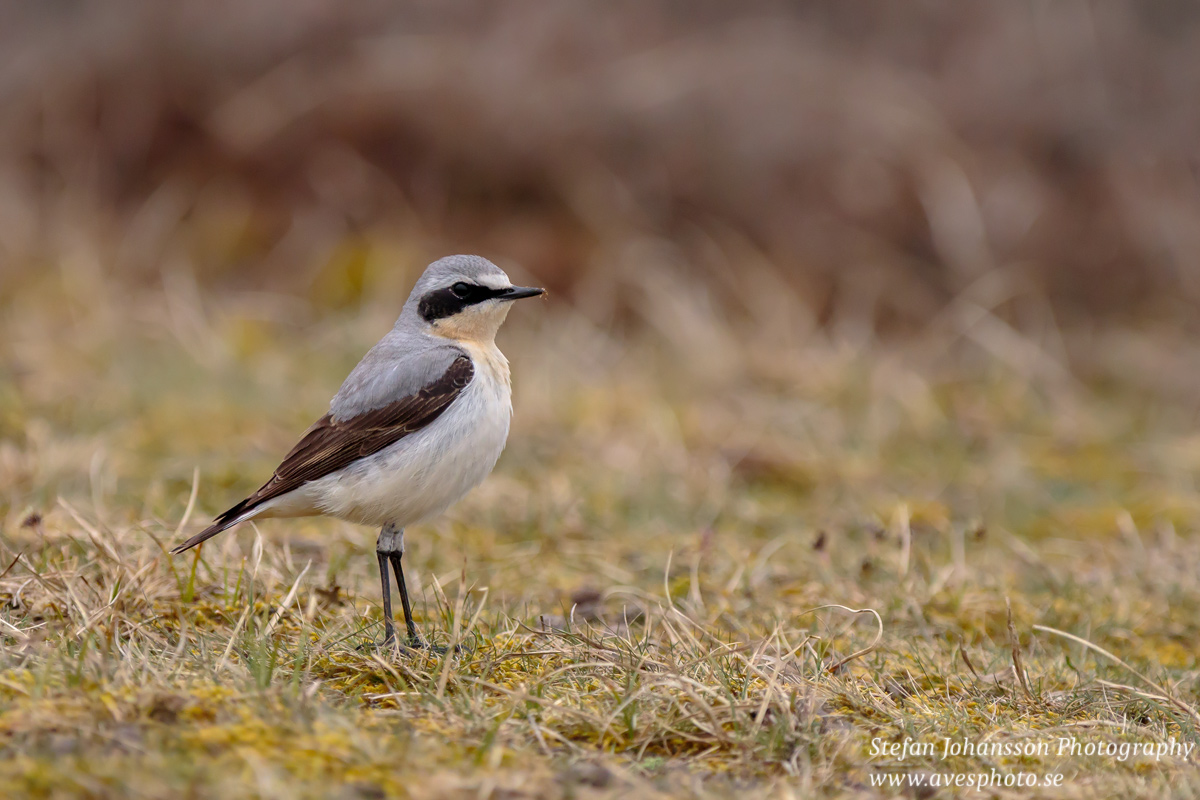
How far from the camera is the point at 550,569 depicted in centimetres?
641

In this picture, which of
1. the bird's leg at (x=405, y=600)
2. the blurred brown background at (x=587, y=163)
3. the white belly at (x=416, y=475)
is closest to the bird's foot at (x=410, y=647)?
the bird's leg at (x=405, y=600)

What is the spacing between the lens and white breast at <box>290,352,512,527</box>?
4668 millimetres

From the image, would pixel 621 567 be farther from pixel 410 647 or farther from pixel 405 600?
pixel 410 647

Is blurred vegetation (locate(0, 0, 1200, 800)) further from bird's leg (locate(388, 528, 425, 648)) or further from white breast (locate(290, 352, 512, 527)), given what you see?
white breast (locate(290, 352, 512, 527))

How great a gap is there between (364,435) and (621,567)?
218 cm

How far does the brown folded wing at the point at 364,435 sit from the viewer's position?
474 cm

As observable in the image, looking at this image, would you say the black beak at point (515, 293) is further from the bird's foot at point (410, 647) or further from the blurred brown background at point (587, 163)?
the blurred brown background at point (587, 163)

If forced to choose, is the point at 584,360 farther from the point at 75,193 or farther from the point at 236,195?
the point at 75,193

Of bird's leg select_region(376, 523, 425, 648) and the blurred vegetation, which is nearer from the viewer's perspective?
the blurred vegetation

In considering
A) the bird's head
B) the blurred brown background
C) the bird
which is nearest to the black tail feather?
the bird

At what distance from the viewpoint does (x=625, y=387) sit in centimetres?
1023

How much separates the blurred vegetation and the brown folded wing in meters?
0.41

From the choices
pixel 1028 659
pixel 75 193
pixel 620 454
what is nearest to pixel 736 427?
pixel 620 454

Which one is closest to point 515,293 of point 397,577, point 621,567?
point 397,577
